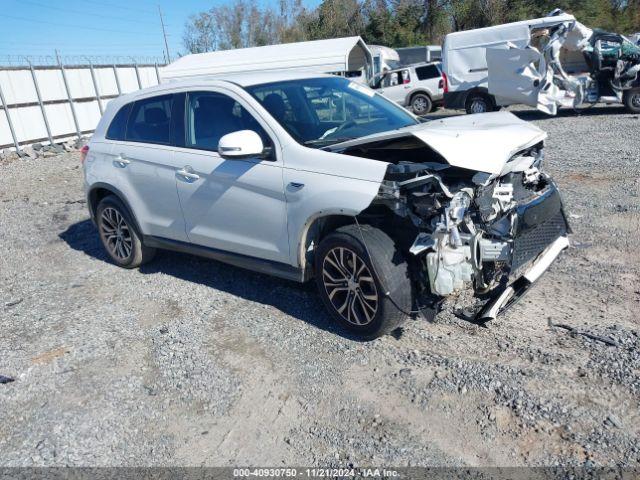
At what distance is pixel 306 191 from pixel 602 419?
2.31 metres

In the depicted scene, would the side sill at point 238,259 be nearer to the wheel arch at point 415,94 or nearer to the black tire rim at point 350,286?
the black tire rim at point 350,286

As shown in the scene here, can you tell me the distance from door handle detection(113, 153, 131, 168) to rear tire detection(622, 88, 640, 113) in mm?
13677

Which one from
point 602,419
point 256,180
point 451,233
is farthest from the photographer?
point 256,180

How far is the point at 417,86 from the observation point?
1972 centimetres

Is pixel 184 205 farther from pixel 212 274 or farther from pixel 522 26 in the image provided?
pixel 522 26

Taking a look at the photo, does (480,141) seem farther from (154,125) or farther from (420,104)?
(420,104)

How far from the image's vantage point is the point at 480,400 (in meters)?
3.20

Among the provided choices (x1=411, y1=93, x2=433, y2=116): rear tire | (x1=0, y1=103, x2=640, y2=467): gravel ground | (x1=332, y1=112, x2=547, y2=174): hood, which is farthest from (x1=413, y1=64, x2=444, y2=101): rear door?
(x1=332, y1=112, x2=547, y2=174): hood

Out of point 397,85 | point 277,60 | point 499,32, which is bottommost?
point 397,85

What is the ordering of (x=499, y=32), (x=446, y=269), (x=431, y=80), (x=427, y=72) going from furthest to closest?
(x=427, y=72)
(x=431, y=80)
(x=499, y=32)
(x=446, y=269)

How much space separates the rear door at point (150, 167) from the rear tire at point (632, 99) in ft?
44.1

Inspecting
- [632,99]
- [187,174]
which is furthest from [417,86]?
[187,174]

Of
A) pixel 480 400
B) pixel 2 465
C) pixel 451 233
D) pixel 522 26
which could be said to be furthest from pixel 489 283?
pixel 522 26

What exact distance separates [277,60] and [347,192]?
12.3 m
